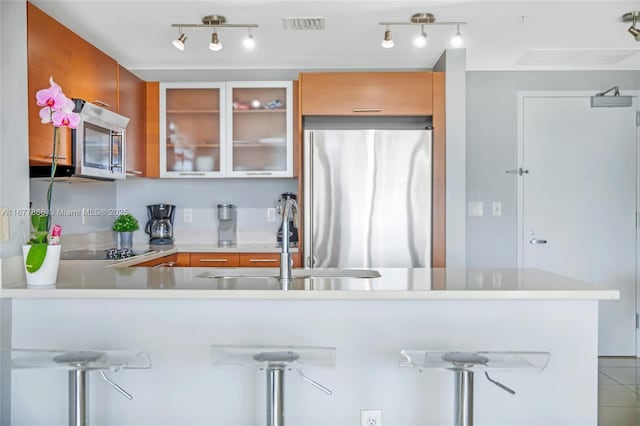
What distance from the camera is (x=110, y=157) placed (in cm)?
328

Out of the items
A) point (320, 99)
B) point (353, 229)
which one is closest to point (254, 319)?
point (353, 229)

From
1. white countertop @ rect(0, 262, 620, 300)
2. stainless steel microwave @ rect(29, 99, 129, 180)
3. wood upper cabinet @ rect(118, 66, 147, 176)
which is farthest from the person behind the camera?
wood upper cabinet @ rect(118, 66, 147, 176)

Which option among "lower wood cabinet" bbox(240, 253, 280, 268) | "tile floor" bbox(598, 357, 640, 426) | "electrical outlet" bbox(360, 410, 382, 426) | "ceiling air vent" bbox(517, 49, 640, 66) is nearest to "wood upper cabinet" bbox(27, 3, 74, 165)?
"lower wood cabinet" bbox(240, 253, 280, 268)

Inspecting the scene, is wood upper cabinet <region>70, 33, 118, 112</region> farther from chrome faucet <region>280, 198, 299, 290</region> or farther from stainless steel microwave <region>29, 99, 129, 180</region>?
chrome faucet <region>280, 198, 299, 290</region>

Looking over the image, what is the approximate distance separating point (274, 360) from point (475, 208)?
9.99 ft

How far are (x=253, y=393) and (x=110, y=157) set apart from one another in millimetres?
1957

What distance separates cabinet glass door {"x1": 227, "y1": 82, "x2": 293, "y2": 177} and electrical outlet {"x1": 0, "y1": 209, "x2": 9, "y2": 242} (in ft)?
6.49

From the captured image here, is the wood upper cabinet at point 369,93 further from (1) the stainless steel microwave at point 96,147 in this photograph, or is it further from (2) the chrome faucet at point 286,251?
(2) the chrome faucet at point 286,251

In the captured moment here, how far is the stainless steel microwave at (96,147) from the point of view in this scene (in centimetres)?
289

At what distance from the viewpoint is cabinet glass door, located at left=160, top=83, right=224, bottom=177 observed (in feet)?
13.4

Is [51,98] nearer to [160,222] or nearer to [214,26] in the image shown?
[214,26]

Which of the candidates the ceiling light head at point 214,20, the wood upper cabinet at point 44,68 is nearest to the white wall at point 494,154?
the ceiling light head at point 214,20

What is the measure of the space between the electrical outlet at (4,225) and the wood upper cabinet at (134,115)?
4.90ft

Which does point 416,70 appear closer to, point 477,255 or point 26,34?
point 477,255
